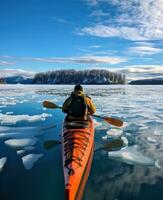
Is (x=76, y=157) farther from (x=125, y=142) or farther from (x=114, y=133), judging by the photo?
(x=114, y=133)

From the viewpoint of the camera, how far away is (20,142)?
7906 millimetres

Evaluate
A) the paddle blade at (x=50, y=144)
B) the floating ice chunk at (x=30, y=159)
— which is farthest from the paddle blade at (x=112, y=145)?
the floating ice chunk at (x=30, y=159)

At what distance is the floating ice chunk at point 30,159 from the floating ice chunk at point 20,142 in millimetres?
948

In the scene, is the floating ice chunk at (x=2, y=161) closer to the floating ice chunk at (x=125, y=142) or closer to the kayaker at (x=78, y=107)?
the kayaker at (x=78, y=107)

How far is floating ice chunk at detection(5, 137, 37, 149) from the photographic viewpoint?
7.61 metres

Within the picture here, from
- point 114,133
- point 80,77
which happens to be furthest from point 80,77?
point 114,133

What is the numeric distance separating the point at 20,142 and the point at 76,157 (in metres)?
3.07

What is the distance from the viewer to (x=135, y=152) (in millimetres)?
7047

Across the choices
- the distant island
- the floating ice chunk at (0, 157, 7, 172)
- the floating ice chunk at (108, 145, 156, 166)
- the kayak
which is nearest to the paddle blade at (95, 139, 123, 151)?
the floating ice chunk at (108, 145, 156, 166)

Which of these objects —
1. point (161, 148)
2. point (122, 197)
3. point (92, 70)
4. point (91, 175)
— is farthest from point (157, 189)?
point (92, 70)

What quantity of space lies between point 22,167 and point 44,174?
0.62 m

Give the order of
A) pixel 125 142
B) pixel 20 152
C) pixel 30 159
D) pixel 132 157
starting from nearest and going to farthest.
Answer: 1. pixel 30 159
2. pixel 132 157
3. pixel 20 152
4. pixel 125 142

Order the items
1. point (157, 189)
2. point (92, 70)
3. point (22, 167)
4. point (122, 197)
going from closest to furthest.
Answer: point (122, 197)
point (157, 189)
point (22, 167)
point (92, 70)

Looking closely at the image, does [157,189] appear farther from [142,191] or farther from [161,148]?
[161,148]
